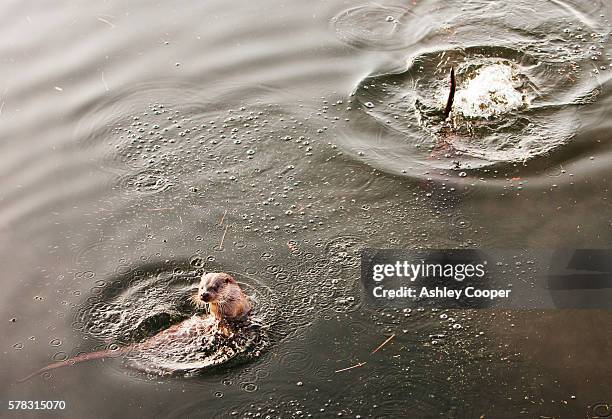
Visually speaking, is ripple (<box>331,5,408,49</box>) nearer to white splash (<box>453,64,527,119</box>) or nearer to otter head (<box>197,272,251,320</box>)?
white splash (<box>453,64,527,119</box>)

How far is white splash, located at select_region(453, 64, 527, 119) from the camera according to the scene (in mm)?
6383

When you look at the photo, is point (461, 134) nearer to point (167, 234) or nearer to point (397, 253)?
point (397, 253)

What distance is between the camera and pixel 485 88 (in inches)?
259

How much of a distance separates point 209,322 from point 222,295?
30 centimetres

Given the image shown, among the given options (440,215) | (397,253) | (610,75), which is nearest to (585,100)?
(610,75)

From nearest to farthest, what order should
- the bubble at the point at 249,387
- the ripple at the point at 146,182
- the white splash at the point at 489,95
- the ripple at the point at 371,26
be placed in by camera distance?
the bubble at the point at 249,387 → the ripple at the point at 146,182 → the white splash at the point at 489,95 → the ripple at the point at 371,26

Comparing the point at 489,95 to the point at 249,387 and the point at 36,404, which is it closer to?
the point at 249,387

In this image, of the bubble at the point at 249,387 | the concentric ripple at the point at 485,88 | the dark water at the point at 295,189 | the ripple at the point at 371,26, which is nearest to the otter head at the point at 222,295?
the dark water at the point at 295,189

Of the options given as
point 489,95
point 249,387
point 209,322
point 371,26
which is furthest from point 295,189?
point 371,26

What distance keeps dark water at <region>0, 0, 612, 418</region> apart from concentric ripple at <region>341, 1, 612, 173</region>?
2 centimetres

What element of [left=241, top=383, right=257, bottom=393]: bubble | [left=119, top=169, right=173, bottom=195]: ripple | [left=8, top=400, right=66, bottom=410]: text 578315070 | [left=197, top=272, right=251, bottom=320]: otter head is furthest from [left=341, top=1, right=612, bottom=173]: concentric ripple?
[left=8, top=400, right=66, bottom=410]: text 578315070

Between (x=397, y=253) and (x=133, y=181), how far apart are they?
7.66 feet

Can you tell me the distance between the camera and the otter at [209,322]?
4820 millimetres

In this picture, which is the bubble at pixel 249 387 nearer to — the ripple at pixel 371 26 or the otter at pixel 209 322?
the otter at pixel 209 322
